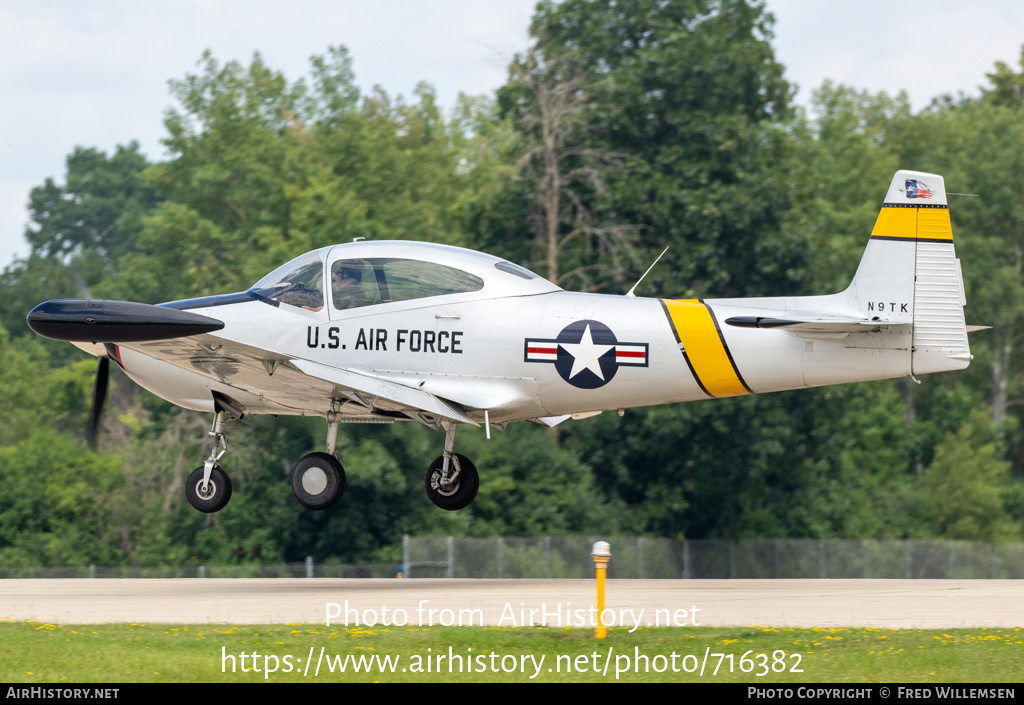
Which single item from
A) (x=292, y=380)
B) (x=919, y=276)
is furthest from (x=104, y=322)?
(x=919, y=276)

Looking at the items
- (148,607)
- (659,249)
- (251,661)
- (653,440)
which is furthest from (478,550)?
(251,661)

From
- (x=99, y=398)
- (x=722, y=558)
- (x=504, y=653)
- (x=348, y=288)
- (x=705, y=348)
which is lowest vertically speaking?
(x=722, y=558)

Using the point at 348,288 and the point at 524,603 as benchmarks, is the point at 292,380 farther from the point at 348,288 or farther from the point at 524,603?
the point at 524,603

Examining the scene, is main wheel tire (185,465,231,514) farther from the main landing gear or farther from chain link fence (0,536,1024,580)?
chain link fence (0,536,1024,580)

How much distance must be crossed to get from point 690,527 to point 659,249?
9.20m

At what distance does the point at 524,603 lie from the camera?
16531mm

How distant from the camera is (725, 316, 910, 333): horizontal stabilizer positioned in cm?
1614

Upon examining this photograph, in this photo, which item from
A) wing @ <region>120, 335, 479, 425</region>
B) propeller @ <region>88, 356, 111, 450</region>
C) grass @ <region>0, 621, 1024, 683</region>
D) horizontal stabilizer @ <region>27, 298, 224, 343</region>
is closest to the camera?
grass @ <region>0, 621, 1024, 683</region>

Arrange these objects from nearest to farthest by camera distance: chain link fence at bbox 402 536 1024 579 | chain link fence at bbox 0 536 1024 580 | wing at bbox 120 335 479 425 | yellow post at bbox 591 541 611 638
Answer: yellow post at bbox 591 541 611 638 → wing at bbox 120 335 479 425 → chain link fence at bbox 402 536 1024 579 → chain link fence at bbox 0 536 1024 580

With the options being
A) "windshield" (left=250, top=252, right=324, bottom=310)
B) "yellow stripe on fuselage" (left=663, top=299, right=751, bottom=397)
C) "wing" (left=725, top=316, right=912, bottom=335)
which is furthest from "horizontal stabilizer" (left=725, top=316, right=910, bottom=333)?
"windshield" (left=250, top=252, right=324, bottom=310)

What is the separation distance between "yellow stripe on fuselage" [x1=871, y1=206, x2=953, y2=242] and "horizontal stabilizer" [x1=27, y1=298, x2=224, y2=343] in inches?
343

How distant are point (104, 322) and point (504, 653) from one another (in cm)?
593

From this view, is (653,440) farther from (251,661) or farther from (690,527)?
(251,661)

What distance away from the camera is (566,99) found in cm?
4309
